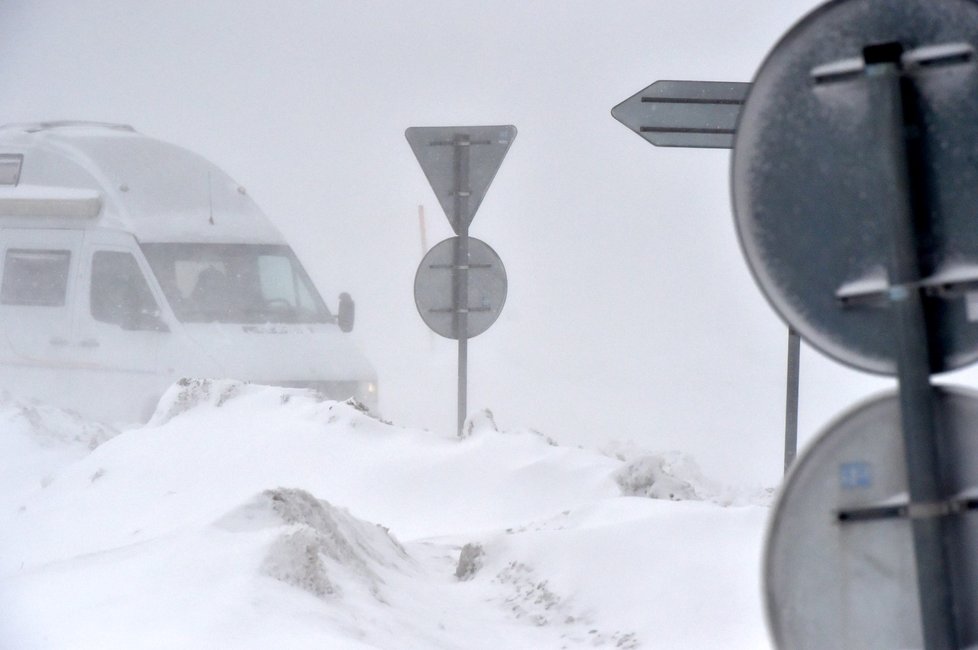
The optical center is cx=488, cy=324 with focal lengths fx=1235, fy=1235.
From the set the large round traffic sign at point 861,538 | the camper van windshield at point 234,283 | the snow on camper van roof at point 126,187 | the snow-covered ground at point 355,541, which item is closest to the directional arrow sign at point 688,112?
the snow-covered ground at point 355,541

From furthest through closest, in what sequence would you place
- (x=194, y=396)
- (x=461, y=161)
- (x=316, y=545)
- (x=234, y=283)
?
(x=234, y=283) → (x=194, y=396) → (x=461, y=161) → (x=316, y=545)

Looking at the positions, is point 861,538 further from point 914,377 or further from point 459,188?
point 459,188

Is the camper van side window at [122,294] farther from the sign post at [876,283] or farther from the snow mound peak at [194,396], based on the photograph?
the sign post at [876,283]

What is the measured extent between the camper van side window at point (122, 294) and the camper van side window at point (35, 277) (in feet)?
1.04

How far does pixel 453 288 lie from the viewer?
9219mm

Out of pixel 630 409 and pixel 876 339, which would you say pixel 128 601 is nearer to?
pixel 876 339

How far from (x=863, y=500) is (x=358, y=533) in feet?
11.7

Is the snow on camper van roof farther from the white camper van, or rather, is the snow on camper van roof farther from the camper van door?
the camper van door

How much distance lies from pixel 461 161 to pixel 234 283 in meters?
3.59

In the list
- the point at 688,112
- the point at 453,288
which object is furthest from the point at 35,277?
the point at 688,112

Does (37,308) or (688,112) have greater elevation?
(688,112)

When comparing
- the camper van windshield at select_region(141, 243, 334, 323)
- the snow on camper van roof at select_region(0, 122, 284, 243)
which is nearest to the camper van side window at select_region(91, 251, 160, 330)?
the camper van windshield at select_region(141, 243, 334, 323)

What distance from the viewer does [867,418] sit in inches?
89.1

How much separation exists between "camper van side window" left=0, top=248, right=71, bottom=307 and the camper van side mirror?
2.65m
